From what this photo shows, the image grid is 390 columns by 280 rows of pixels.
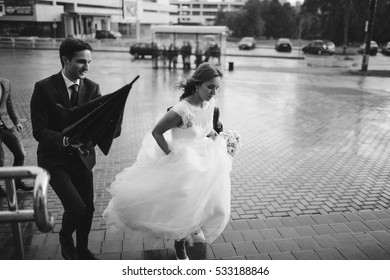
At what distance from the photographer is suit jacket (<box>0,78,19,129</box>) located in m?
4.71

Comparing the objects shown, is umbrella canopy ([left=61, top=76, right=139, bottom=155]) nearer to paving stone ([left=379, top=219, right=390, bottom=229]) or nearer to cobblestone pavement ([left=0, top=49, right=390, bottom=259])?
cobblestone pavement ([left=0, top=49, right=390, bottom=259])

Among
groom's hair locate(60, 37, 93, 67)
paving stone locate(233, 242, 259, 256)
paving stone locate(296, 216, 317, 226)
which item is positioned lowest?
paving stone locate(296, 216, 317, 226)

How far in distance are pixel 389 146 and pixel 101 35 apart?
168 ft

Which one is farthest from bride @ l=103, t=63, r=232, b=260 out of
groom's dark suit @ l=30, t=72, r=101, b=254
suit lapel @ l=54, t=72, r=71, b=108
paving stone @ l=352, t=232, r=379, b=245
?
paving stone @ l=352, t=232, r=379, b=245

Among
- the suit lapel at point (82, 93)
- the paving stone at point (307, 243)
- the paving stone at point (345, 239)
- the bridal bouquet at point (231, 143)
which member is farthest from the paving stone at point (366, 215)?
the suit lapel at point (82, 93)

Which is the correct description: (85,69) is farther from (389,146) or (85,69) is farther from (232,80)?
(232,80)

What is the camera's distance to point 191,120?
11.4ft

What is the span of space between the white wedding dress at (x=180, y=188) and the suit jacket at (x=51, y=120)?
519mm

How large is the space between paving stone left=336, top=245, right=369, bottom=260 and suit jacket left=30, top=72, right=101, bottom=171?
2.73 meters

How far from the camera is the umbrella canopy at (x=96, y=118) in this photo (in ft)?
9.92

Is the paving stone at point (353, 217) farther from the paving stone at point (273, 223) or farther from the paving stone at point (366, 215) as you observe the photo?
the paving stone at point (273, 223)

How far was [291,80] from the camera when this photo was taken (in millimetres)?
18719

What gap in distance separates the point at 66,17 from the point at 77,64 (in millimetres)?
65514

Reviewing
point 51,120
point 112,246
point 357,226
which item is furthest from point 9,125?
point 357,226
